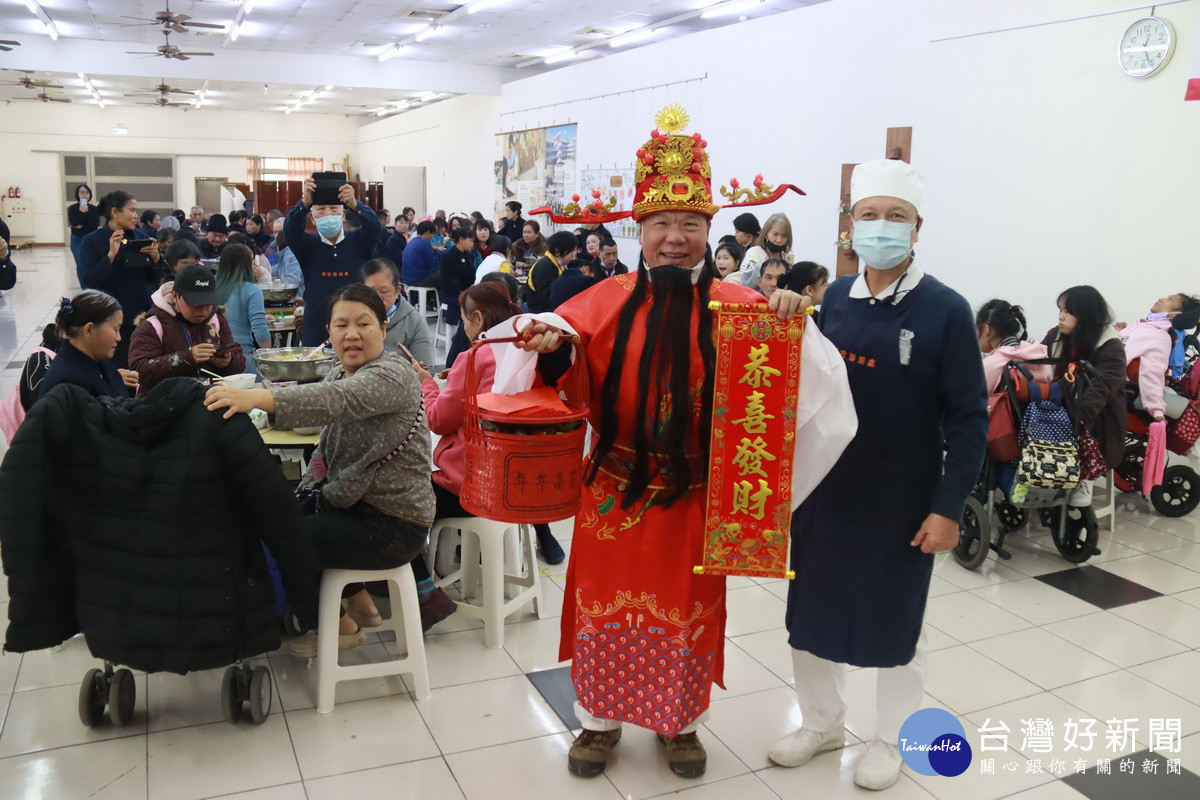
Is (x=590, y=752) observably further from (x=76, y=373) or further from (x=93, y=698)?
(x=76, y=373)

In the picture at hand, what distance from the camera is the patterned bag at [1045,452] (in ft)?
12.5

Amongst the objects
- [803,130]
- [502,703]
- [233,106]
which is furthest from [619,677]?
[233,106]

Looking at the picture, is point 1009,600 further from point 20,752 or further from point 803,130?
point 803,130

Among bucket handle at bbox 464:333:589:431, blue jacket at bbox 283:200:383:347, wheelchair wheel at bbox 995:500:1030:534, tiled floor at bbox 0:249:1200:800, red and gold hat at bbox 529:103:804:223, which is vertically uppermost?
red and gold hat at bbox 529:103:804:223

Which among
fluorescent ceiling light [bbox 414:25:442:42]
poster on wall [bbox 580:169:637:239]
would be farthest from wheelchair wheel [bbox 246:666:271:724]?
fluorescent ceiling light [bbox 414:25:442:42]

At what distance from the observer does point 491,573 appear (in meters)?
3.09

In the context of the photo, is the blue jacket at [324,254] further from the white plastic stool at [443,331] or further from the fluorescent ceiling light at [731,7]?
the fluorescent ceiling light at [731,7]

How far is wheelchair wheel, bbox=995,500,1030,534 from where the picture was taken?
4258 mm

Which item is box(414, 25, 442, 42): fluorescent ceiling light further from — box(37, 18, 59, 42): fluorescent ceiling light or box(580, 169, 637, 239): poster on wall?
box(37, 18, 59, 42): fluorescent ceiling light

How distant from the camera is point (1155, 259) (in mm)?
5184

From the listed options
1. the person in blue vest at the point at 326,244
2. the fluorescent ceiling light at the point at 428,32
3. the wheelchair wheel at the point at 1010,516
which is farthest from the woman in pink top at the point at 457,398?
the fluorescent ceiling light at the point at 428,32

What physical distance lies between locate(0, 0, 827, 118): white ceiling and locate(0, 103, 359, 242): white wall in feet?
16.9

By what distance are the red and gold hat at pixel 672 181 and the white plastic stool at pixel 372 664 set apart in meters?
1.23

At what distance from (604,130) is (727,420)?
32.1ft
